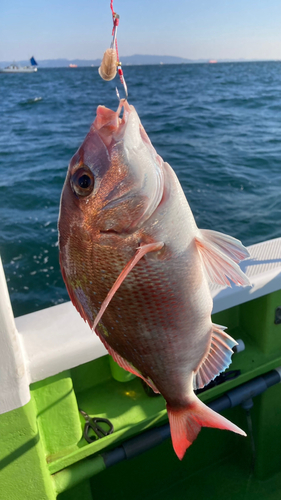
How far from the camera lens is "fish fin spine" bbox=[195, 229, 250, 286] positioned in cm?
105

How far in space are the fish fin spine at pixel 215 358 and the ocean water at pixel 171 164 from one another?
15.3ft

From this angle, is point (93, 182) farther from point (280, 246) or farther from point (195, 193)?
point (195, 193)

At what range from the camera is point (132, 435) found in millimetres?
2203

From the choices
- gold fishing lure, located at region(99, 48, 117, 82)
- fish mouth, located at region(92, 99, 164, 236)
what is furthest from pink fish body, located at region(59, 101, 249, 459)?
gold fishing lure, located at region(99, 48, 117, 82)

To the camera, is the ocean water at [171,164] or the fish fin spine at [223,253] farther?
the ocean water at [171,164]

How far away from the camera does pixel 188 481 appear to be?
2777 millimetres

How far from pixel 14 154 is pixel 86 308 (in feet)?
41.0

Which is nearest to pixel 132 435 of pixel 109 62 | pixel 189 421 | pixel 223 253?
pixel 189 421

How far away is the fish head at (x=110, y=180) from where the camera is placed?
38.4 inches

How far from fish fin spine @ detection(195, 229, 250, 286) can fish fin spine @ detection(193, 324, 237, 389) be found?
0.22m

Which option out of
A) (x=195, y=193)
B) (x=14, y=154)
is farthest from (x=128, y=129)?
(x=14, y=154)

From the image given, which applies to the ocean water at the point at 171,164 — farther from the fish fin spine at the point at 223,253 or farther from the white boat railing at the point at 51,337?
the fish fin spine at the point at 223,253

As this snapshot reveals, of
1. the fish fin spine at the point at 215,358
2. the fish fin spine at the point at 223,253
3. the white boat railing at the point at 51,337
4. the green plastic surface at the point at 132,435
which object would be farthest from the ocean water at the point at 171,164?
the fish fin spine at the point at 223,253

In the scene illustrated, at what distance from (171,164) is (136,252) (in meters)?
10.5
